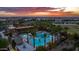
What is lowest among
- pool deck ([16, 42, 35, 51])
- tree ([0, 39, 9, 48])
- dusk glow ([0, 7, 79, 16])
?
pool deck ([16, 42, 35, 51])

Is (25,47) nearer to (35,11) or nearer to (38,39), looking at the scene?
(38,39)

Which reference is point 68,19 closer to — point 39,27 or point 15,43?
point 39,27

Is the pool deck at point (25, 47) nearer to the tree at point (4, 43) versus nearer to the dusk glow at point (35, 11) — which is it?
the tree at point (4, 43)

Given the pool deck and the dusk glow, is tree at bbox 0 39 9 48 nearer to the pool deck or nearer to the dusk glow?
Result: the pool deck

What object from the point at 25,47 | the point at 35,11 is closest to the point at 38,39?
the point at 25,47

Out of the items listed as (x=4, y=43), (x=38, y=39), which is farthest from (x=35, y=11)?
(x=4, y=43)

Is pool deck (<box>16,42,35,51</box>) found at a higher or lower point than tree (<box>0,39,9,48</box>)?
lower

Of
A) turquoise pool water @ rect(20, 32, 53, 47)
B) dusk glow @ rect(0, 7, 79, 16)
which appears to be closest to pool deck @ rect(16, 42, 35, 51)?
turquoise pool water @ rect(20, 32, 53, 47)

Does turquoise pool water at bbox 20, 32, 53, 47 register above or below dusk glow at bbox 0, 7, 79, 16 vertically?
below

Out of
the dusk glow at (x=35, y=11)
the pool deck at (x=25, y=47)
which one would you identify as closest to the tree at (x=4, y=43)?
the pool deck at (x=25, y=47)

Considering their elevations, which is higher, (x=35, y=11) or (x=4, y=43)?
(x=35, y=11)

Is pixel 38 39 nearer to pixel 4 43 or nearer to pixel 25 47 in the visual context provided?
pixel 25 47
